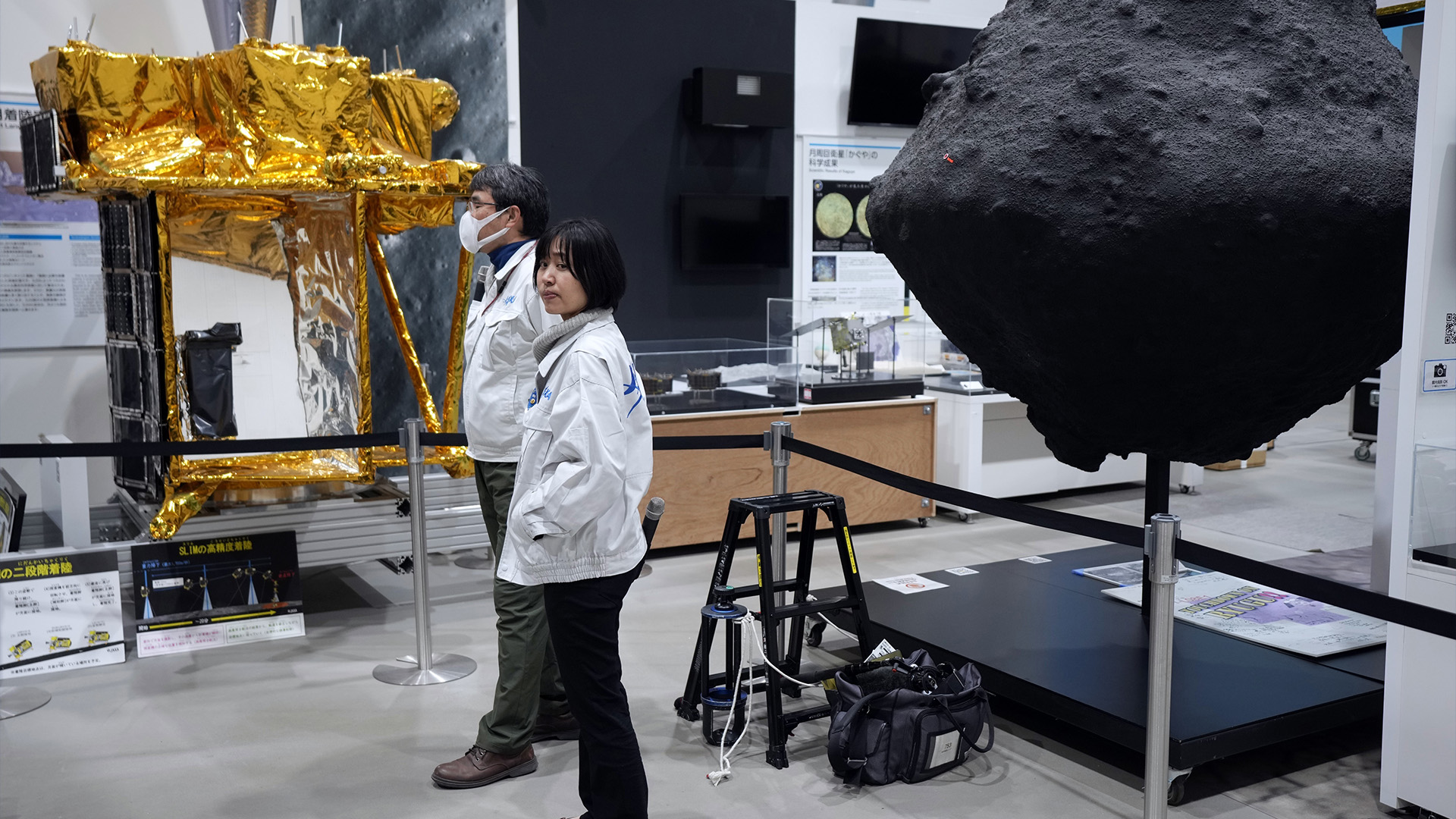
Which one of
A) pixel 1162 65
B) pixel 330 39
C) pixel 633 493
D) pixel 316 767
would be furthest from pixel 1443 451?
pixel 330 39

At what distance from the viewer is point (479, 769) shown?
10.1 ft

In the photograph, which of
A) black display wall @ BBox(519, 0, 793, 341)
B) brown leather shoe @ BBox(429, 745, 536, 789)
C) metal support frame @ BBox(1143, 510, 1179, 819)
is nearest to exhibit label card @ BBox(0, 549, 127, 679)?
brown leather shoe @ BBox(429, 745, 536, 789)

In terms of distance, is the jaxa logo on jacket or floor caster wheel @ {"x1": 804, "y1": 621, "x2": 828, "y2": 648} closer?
the jaxa logo on jacket

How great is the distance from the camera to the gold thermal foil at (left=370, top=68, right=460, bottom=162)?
4.95 meters

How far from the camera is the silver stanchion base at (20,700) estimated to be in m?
3.67

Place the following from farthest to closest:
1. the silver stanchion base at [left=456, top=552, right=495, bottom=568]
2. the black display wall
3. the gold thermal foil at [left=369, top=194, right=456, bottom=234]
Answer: the black display wall → the silver stanchion base at [left=456, top=552, right=495, bottom=568] → the gold thermal foil at [left=369, top=194, right=456, bottom=234]

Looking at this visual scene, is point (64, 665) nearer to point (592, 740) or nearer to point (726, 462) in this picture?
point (592, 740)

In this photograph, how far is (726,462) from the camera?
5754 mm

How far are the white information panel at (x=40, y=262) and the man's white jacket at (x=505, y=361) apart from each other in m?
3.03

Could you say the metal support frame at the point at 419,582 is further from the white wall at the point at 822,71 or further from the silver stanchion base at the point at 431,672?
the white wall at the point at 822,71

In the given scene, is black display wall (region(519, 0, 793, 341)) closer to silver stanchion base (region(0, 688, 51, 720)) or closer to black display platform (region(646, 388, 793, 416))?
black display platform (region(646, 388, 793, 416))

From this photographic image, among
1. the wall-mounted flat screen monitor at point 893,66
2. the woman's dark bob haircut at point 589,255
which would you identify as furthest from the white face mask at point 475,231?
the wall-mounted flat screen monitor at point 893,66

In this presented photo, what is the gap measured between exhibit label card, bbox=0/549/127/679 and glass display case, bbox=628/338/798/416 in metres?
2.44

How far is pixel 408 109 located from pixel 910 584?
9.45 ft
